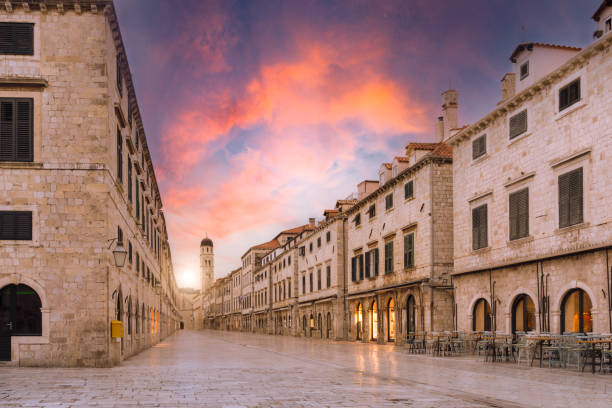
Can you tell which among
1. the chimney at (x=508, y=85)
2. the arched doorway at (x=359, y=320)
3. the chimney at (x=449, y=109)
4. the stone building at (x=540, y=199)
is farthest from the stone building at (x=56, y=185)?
the arched doorway at (x=359, y=320)

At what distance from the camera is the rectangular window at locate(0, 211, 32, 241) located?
738 inches

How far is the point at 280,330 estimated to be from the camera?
7175 cm

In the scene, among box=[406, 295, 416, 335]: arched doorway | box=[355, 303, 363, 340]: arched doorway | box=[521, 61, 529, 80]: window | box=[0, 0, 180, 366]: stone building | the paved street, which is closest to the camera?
the paved street

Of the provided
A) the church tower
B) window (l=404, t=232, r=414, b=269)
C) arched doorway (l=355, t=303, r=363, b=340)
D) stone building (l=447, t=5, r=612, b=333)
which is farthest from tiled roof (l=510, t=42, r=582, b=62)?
the church tower

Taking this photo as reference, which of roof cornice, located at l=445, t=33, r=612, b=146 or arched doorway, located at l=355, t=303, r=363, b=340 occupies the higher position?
roof cornice, located at l=445, t=33, r=612, b=146

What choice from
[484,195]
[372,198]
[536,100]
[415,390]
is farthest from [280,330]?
[415,390]

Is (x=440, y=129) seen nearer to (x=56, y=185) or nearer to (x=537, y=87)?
(x=537, y=87)

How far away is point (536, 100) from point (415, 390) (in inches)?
550

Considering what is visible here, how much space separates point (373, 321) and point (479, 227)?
15999mm

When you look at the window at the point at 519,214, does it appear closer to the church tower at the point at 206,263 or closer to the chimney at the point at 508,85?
the chimney at the point at 508,85

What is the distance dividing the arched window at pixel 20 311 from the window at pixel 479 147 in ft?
62.0

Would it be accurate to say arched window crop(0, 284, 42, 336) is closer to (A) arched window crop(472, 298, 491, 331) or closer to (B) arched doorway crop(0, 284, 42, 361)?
(B) arched doorway crop(0, 284, 42, 361)

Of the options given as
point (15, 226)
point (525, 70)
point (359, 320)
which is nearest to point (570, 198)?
point (525, 70)

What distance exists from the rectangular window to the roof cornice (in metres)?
18.5
